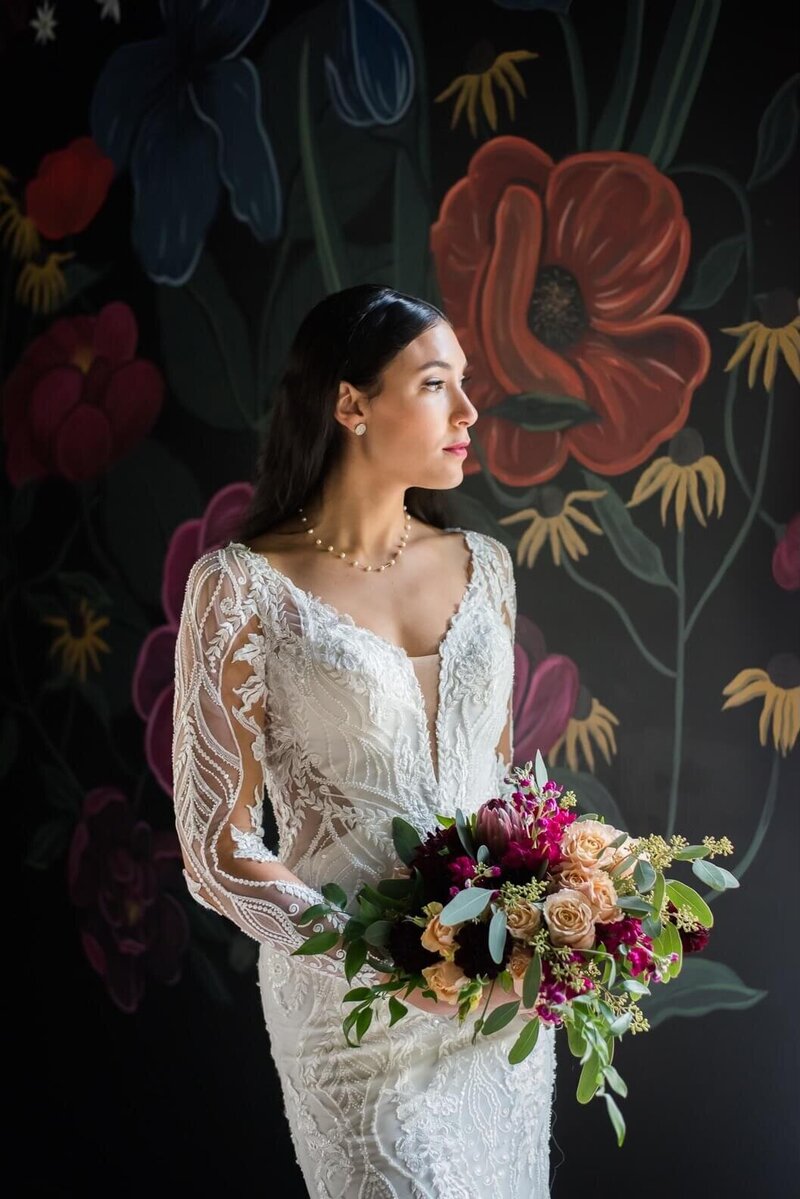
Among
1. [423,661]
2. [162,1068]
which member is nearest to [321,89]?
[423,661]

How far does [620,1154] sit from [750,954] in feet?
1.86

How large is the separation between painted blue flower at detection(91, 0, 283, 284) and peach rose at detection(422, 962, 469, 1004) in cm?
208

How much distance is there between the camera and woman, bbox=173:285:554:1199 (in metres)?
2.25

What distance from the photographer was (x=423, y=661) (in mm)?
2473

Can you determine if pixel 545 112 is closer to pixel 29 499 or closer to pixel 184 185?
pixel 184 185

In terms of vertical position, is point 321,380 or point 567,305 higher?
point 567,305

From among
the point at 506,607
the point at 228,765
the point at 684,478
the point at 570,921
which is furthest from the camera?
the point at 684,478

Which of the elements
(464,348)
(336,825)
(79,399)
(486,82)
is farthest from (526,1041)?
(79,399)

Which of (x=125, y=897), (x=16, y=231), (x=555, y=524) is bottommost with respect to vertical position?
(x=125, y=897)

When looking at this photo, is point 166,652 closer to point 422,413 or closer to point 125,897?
point 125,897

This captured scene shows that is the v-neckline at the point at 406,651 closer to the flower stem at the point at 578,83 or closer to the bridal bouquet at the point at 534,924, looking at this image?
the bridal bouquet at the point at 534,924

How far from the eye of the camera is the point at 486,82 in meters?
3.13

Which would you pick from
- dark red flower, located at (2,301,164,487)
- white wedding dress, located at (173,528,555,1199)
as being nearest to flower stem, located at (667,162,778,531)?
white wedding dress, located at (173,528,555,1199)

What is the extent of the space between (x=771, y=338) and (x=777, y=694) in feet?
2.48
